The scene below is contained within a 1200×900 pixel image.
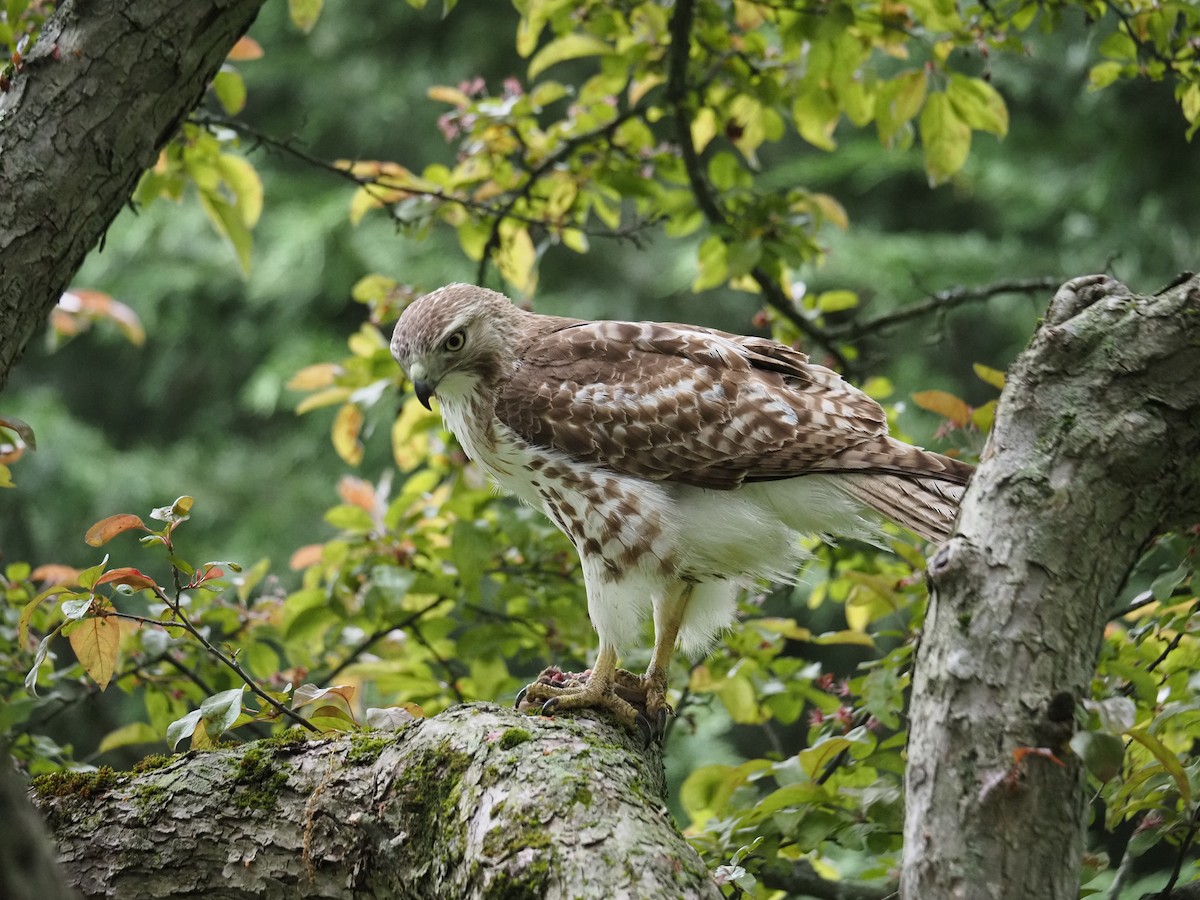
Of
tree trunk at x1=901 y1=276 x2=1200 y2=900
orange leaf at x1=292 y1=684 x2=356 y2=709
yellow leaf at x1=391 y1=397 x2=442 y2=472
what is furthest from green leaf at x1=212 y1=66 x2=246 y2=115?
tree trunk at x1=901 y1=276 x2=1200 y2=900

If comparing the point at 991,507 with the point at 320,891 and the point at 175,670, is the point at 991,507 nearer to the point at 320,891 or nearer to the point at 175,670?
the point at 320,891

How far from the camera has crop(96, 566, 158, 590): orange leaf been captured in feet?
8.16

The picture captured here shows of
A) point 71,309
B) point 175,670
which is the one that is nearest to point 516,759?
point 175,670

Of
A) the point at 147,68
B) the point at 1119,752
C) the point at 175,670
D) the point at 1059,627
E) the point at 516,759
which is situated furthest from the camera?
the point at 175,670

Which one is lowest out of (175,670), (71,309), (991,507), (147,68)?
(175,670)

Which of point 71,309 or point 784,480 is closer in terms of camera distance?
point 784,480

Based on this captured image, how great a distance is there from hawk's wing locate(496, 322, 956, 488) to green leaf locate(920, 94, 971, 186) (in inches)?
40.3

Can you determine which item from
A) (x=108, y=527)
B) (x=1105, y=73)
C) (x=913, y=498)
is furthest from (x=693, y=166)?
(x=108, y=527)

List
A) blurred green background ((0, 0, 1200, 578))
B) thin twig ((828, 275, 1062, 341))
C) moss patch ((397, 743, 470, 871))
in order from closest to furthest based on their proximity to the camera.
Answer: moss patch ((397, 743, 470, 871)) < thin twig ((828, 275, 1062, 341)) < blurred green background ((0, 0, 1200, 578))

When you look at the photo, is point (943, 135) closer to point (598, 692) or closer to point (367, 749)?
point (598, 692)

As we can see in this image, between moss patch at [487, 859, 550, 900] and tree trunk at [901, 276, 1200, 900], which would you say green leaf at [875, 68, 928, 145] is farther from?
moss patch at [487, 859, 550, 900]

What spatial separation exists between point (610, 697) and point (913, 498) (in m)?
0.93

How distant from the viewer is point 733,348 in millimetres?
3613

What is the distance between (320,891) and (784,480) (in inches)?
64.5
